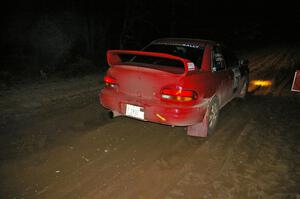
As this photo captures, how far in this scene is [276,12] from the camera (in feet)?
172

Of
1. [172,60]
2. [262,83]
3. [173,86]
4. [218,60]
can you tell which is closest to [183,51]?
[172,60]

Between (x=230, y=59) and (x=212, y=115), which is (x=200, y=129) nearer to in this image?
(x=212, y=115)

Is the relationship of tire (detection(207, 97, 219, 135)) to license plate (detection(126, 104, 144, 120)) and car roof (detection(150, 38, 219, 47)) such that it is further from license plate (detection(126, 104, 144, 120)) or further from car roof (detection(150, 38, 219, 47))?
license plate (detection(126, 104, 144, 120))

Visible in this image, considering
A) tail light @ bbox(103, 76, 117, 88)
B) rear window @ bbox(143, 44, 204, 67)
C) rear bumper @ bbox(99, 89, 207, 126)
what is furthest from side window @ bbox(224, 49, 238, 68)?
tail light @ bbox(103, 76, 117, 88)

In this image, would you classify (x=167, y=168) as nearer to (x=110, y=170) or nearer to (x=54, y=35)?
(x=110, y=170)

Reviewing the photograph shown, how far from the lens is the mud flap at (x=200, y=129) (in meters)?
4.59

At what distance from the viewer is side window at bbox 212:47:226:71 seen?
4995 mm

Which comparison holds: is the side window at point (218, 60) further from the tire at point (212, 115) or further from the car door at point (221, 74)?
the tire at point (212, 115)

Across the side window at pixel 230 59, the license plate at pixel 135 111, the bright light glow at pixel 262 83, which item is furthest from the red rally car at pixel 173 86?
the bright light glow at pixel 262 83

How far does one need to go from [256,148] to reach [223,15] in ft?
83.1

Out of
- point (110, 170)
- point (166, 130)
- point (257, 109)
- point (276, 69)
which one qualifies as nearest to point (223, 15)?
point (276, 69)

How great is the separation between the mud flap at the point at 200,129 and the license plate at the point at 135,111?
1003 millimetres

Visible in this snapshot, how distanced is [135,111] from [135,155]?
2.38 ft

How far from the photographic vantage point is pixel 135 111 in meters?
4.32
